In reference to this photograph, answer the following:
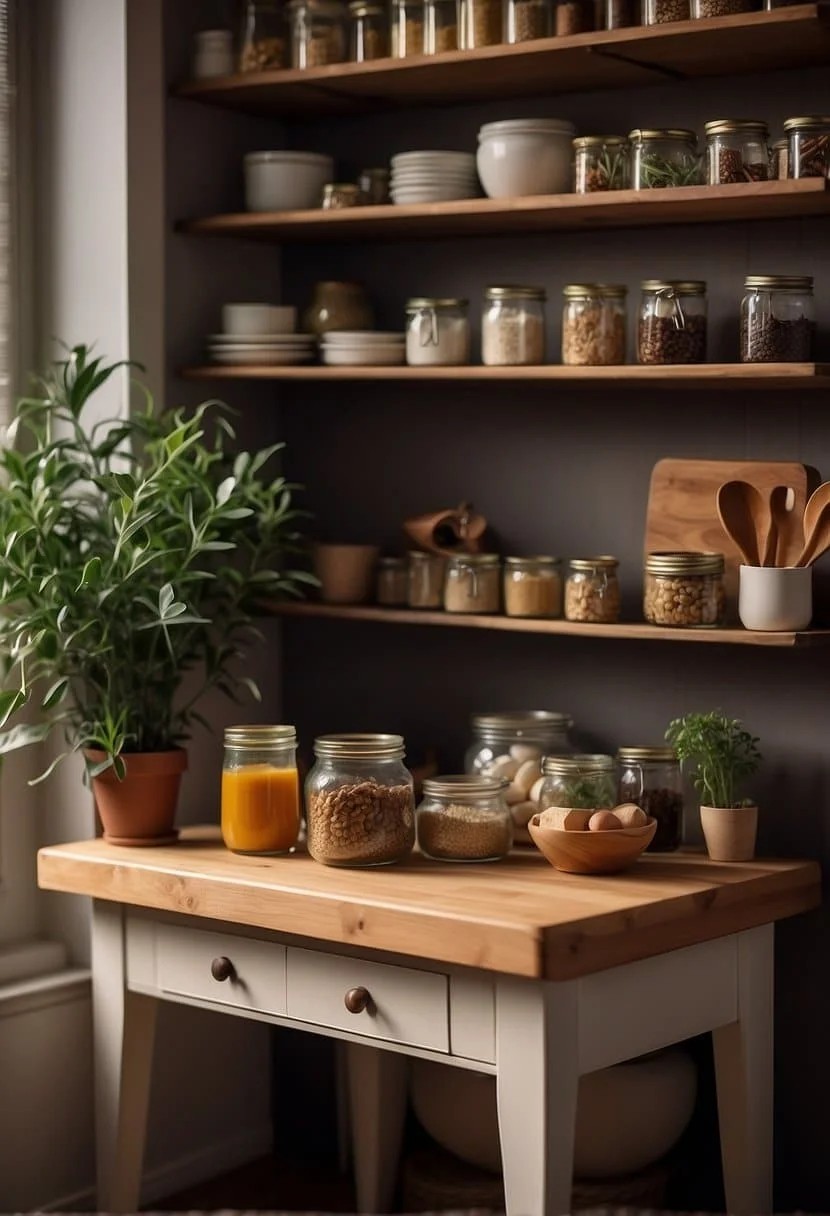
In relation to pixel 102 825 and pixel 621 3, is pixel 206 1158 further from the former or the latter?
pixel 621 3

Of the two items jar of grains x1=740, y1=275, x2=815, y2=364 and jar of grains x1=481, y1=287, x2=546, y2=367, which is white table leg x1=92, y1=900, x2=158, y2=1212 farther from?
jar of grains x1=740, y1=275, x2=815, y2=364

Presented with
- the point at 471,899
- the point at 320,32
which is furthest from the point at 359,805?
the point at 320,32

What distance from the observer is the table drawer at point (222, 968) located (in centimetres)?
286

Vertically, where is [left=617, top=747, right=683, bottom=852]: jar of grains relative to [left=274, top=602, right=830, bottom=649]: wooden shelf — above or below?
below

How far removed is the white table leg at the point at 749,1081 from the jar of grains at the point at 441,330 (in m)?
1.15

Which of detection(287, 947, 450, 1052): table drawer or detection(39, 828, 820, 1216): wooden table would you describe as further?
detection(287, 947, 450, 1052): table drawer

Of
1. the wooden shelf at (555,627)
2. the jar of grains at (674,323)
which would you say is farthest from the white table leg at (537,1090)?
the jar of grains at (674,323)

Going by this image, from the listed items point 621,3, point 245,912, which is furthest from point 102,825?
point 621,3

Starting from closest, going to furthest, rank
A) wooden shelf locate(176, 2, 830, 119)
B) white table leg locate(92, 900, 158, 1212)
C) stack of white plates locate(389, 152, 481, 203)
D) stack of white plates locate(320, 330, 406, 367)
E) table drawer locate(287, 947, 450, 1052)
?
table drawer locate(287, 947, 450, 1052), wooden shelf locate(176, 2, 830, 119), white table leg locate(92, 900, 158, 1212), stack of white plates locate(389, 152, 481, 203), stack of white plates locate(320, 330, 406, 367)

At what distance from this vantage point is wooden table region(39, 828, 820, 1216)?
253cm

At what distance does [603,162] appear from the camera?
9.83ft

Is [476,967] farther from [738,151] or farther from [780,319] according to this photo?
[738,151]

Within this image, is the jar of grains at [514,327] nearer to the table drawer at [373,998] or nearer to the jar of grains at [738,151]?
the jar of grains at [738,151]

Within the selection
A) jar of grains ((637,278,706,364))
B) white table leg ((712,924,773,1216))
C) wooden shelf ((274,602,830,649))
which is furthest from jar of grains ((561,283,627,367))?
white table leg ((712,924,773,1216))
